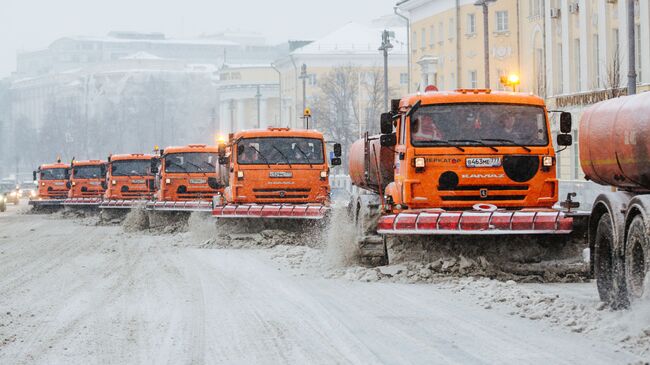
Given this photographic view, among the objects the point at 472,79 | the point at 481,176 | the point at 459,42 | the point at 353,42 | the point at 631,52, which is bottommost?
the point at 481,176

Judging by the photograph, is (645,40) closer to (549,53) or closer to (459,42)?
(549,53)

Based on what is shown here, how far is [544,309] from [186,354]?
12.9ft

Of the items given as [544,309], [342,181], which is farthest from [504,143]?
[342,181]

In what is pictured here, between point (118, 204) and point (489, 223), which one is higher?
point (118, 204)

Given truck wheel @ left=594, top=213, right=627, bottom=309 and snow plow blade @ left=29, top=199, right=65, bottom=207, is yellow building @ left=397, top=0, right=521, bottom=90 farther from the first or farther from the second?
truck wheel @ left=594, top=213, right=627, bottom=309

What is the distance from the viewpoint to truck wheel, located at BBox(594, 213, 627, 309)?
12.7 meters

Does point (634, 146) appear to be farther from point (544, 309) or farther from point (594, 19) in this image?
point (594, 19)

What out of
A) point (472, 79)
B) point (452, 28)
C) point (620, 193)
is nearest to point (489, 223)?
point (620, 193)

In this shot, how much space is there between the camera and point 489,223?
53.0 feet

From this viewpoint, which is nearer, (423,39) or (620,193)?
(620,193)

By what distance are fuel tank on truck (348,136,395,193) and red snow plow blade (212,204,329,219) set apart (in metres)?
1.22

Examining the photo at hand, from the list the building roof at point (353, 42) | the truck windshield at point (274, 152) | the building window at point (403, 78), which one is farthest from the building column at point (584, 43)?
the building roof at point (353, 42)

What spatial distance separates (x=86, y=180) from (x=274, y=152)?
948 inches

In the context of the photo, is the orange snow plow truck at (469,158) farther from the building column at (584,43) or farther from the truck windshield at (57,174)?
the truck windshield at (57,174)
